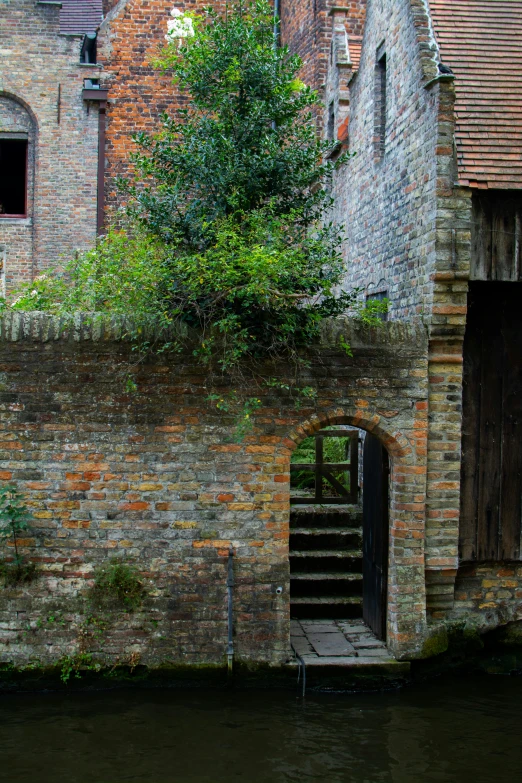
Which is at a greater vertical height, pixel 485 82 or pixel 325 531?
pixel 485 82

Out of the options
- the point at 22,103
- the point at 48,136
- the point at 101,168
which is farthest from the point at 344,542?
the point at 22,103

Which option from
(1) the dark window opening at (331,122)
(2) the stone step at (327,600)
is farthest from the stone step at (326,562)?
(1) the dark window opening at (331,122)

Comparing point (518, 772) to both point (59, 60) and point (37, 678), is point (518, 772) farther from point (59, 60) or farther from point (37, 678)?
point (59, 60)

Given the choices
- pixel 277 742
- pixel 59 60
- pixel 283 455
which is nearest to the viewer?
pixel 277 742

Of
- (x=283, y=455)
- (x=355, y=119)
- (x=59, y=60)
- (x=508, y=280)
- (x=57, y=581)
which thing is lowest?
(x=57, y=581)

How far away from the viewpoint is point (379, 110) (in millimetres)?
10359

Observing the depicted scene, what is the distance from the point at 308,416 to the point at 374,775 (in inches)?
130

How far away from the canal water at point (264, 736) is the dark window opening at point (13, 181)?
13.1 m

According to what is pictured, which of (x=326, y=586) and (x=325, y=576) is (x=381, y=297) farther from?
(x=326, y=586)

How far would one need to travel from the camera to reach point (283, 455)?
7906mm

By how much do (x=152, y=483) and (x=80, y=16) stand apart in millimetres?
13254

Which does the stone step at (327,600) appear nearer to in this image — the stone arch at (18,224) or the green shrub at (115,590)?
the green shrub at (115,590)

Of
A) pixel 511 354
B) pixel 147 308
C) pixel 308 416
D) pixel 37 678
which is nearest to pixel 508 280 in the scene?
pixel 511 354

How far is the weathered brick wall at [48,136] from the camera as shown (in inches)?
633
